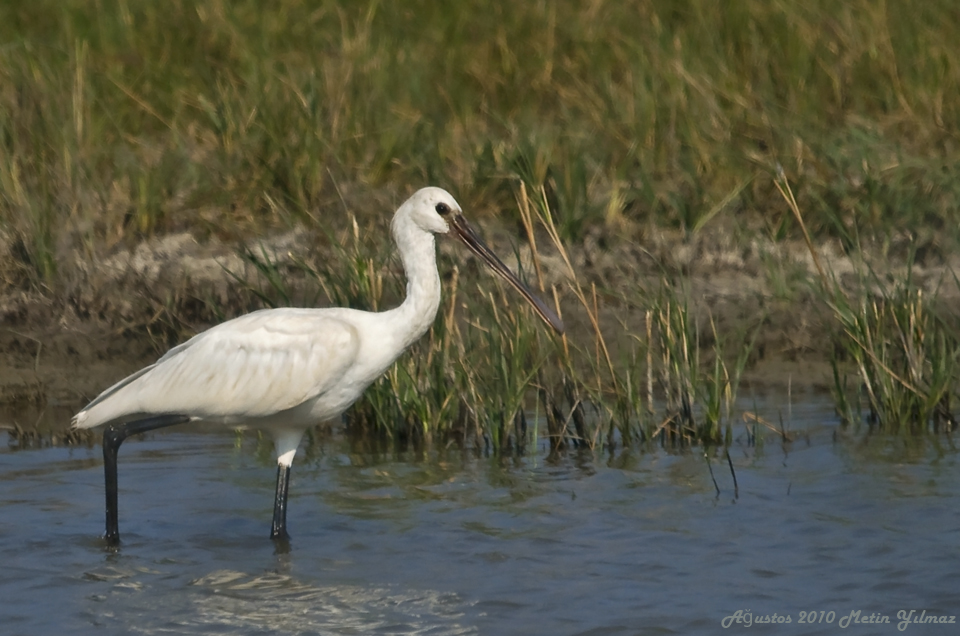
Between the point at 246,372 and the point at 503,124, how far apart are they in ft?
13.8

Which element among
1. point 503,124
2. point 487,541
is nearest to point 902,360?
point 487,541

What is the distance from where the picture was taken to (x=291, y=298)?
8547 millimetres

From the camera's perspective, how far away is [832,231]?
9.17 meters

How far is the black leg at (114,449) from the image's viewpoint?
19.9 feet

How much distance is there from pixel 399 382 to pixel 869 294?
82.5 inches

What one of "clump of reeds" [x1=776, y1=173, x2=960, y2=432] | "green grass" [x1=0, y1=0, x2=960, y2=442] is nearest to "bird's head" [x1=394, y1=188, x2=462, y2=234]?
"green grass" [x1=0, y1=0, x2=960, y2=442]

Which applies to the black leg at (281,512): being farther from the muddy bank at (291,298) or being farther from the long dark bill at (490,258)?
the muddy bank at (291,298)

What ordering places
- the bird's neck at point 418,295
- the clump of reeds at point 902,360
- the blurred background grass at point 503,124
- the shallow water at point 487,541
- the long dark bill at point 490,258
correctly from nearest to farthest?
the shallow water at point 487,541, the bird's neck at point 418,295, the long dark bill at point 490,258, the clump of reeds at point 902,360, the blurred background grass at point 503,124

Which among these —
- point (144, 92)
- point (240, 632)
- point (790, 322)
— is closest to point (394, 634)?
point (240, 632)

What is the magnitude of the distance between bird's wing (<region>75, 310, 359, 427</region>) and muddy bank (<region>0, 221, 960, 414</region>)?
2.12 meters

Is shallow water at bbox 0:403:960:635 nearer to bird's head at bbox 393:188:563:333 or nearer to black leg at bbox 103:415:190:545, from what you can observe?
black leg at bbox 103:415:190:545

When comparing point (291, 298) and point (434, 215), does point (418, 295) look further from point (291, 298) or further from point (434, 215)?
point (291, 298)

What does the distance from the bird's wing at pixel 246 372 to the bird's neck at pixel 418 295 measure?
177 mm

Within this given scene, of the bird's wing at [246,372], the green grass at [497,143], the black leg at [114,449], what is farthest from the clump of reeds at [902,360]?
the black leg at [114,449]
